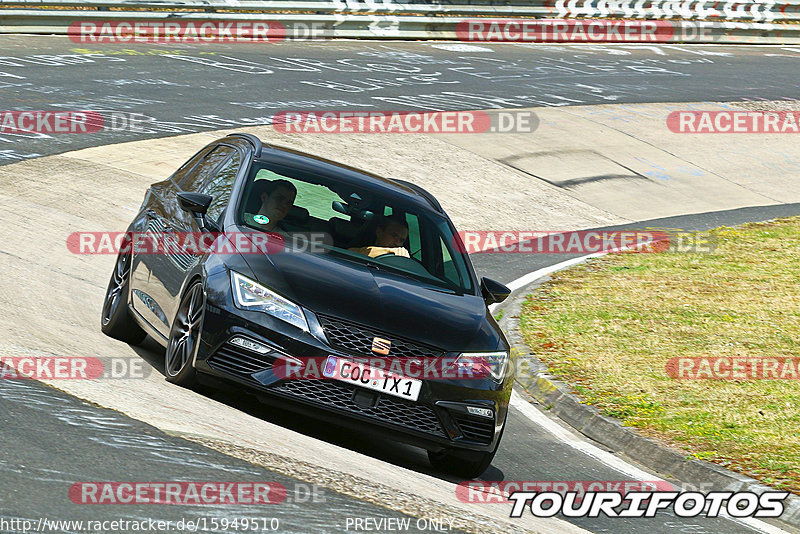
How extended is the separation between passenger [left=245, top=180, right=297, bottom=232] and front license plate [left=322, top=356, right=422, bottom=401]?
148cm

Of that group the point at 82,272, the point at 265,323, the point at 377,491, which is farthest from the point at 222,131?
the point at 377,491

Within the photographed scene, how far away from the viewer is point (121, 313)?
8312mm

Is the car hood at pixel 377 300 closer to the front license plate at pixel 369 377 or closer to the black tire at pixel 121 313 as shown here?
the front license plate at pixel 369 377

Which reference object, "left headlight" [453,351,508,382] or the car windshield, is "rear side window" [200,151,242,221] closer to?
the car windshield

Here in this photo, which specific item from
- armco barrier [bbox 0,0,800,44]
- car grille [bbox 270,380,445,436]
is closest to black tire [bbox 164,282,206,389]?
car grille [bbox 270,380,445,436]

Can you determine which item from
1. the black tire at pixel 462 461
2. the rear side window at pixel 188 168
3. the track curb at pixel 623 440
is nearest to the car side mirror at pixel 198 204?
the rear side window at pixel 188 168

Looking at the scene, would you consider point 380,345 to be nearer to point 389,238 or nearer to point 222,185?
point 389,238

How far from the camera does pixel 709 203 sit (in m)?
18.6

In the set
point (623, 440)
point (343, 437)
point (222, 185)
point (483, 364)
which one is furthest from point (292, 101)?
point (483, 364)

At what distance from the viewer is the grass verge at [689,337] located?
8.30m

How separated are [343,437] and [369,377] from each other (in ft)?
3.23

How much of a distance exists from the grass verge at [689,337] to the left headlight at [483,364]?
178 cm

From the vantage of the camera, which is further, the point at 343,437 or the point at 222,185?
the point at 222,185

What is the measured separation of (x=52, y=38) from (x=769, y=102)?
48.3ft
